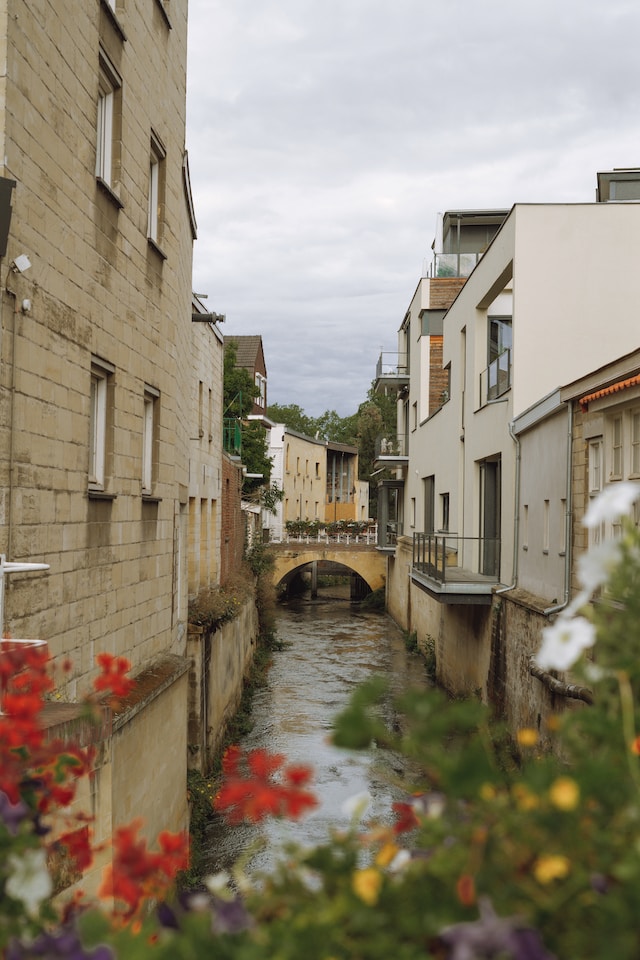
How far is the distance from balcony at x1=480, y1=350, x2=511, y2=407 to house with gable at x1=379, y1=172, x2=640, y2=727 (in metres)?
0.04

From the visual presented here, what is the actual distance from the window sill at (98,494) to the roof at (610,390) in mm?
5302

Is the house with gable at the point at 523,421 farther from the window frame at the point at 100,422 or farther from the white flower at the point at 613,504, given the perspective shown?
the white flower at the point at 613,504

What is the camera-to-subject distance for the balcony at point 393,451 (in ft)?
121

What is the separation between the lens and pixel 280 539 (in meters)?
51.2

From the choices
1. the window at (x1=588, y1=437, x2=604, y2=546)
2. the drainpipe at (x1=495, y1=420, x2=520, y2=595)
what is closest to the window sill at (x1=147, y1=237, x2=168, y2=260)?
the window at (x1=588, y1=437, x2=604, y2=546)

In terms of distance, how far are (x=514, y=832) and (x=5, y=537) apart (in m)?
5.05

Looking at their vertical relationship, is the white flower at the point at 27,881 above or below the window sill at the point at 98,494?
below

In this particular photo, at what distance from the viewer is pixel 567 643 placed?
1.97m

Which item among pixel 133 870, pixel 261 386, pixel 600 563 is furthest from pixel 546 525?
pixel 261 386

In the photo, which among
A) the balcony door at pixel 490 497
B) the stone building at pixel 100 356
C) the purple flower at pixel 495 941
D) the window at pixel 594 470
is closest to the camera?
the purple flower at pixel 495 941

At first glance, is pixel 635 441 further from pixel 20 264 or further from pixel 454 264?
pixel 454 264

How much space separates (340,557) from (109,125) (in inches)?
1537

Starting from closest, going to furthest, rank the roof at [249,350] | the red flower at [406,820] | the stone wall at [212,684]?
the red flower at [406,820] < the stone wall at [212,684] < the roof at [249,350]

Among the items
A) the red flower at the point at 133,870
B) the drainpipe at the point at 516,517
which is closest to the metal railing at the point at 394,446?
the drainpipe at the point at 516,517
